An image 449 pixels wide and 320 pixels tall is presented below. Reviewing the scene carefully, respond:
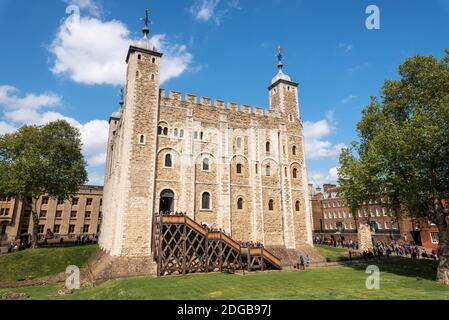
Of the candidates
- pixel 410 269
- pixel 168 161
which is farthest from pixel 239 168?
pixel 410 269

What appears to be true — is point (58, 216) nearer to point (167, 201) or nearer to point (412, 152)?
point (167, 201)

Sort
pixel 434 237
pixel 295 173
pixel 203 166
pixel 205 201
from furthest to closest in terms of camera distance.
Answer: pixel 434 237 → pixel 295 173 → pixel 203 166 → pixel 205 201

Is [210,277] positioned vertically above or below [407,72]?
below

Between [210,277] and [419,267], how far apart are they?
1857 centimetres

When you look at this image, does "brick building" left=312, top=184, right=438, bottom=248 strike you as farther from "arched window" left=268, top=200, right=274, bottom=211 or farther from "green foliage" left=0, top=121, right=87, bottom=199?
"green foliage" left=0, top=121, right=87, bottom=199

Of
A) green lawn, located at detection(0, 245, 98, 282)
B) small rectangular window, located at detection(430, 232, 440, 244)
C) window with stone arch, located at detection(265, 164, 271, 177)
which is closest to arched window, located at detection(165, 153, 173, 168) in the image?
window with stone arch, located at detection(265, 164, 271, 177)

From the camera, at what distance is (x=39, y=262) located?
26.3 meters

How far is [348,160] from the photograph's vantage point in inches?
902

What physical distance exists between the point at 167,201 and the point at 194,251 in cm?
576
